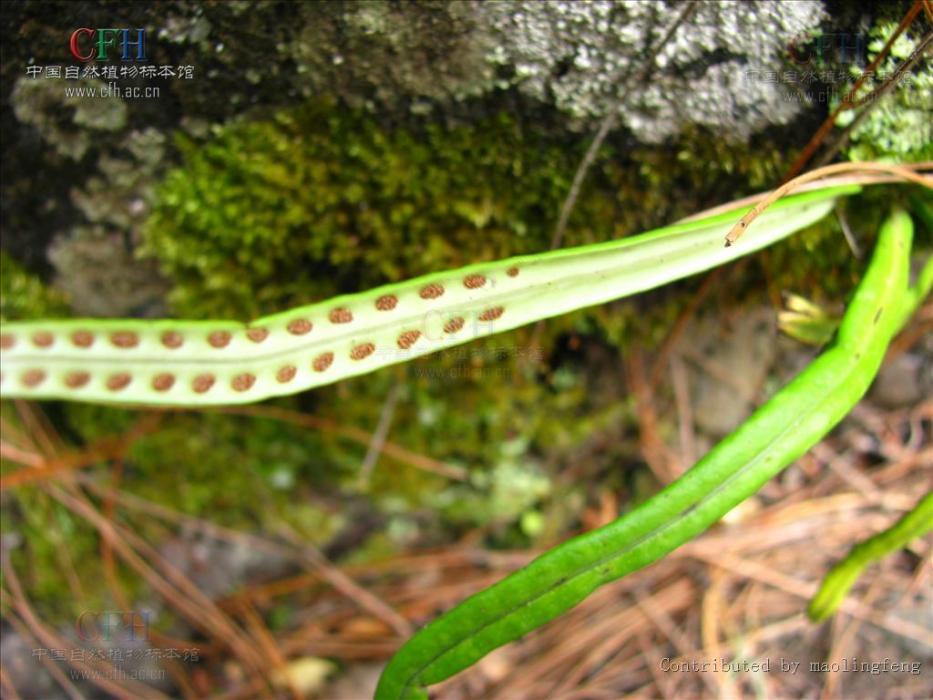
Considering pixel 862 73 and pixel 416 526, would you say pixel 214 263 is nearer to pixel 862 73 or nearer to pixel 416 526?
pixel 416 526

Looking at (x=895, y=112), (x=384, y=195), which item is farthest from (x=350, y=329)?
(x=895, y=112)

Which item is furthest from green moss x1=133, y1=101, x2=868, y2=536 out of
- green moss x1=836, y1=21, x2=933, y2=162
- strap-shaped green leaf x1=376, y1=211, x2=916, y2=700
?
strap-shaped green leaf x1=376, y1=211, x2=916, y2=700

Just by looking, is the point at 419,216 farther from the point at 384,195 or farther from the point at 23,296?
the point at 23,296

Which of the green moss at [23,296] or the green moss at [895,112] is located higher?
the green moss at [895,112]

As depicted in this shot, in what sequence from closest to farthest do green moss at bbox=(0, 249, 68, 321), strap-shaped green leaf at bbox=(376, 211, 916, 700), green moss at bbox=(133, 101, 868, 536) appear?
strap-shaped green leaf at bbox=(376, 211, 916, 700)
green moss at bbox=(133, 101, 868, 536)
green moss at bbox=(0, 249, 68, 321)

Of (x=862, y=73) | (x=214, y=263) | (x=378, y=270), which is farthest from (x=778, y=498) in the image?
(x=214, y=263)

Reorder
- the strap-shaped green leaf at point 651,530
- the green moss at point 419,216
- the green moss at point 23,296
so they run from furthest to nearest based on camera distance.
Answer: the green moss at point 23,296
the green moss at point 419,216
the strap-shaped green leaf at point 651,530

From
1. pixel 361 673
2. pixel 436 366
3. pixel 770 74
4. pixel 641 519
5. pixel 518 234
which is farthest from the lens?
pixel 361 673

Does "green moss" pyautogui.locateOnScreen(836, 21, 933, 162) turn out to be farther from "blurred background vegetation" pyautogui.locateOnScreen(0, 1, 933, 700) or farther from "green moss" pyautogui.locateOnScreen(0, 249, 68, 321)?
"green moss" pyautogui.locateOnScreen(0, 249, 68, 321)

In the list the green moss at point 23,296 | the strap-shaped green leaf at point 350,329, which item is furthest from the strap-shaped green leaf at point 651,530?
the green moss at point 23,296

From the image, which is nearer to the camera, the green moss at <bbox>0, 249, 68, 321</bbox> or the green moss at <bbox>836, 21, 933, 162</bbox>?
A: the green moss at <bbox>836, 21, 933, 162</bbox>

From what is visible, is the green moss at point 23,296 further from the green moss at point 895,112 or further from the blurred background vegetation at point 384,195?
the green moss at point 895,112
